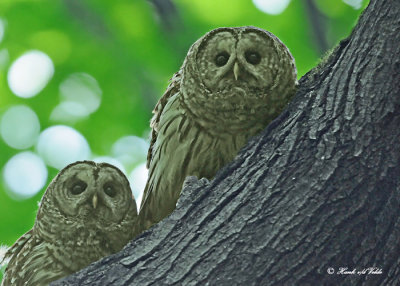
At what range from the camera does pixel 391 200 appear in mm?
2762

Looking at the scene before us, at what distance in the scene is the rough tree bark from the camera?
8.91 ft

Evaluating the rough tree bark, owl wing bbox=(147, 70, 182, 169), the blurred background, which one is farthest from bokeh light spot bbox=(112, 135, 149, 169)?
the rough tree bark

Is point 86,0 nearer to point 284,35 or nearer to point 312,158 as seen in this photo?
point 284,35

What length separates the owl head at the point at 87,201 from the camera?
3.83 metres

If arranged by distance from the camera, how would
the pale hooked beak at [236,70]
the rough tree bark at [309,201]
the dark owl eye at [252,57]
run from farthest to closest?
the dark owl eye at [252,57] → the pale hooked beak at [236,70] → the rough tree bark at [309,201]

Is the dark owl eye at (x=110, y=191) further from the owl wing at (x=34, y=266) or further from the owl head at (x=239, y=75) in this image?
the owl head at (x=239, y=75)

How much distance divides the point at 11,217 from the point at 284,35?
2.80 meters

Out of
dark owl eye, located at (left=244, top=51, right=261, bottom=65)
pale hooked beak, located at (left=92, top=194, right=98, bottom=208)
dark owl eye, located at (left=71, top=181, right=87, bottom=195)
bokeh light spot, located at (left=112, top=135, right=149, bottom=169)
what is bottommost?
pale hooked beak, located at (left=92, top=194, right=98, bottom=208)

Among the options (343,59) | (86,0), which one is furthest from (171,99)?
(86,0)

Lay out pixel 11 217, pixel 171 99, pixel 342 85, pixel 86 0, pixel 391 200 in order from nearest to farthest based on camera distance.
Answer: pixel 391 200
pixel 342 85
pixel 171 99
pixel 11 217
pixel 86 0

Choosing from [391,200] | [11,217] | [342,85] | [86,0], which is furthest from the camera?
[86,0]

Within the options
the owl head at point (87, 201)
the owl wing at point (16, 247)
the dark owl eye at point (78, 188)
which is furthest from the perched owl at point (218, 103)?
the owl wing at point (16, 247)

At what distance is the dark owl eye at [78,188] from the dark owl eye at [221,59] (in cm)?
100

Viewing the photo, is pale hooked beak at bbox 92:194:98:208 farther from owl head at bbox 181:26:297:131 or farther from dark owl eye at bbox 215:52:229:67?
dark owl eye at bbox 215:52:229:67
